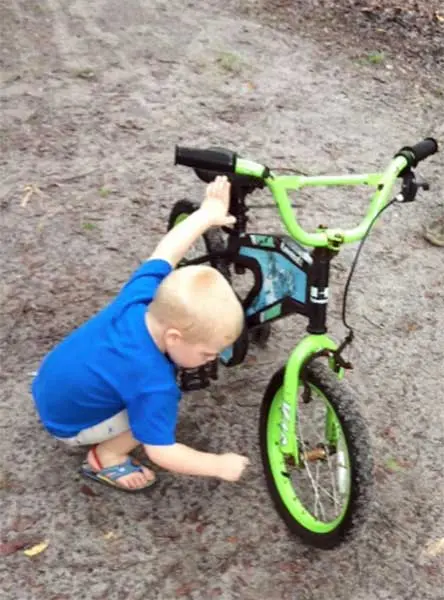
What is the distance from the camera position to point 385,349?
11.6ft

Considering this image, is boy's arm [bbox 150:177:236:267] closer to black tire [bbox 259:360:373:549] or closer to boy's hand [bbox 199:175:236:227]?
boy's hand [bbox 199:175:236:227]

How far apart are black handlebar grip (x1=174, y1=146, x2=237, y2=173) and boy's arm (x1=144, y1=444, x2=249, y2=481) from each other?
2.67 ft

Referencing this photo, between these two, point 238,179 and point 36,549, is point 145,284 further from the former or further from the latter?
point 36,549

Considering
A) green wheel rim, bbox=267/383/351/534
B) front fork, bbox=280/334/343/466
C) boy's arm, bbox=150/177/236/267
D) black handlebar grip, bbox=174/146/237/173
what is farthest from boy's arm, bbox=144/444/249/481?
black handlebar grip, bbox=174/146/237/173

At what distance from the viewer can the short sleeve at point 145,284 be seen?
256 cm

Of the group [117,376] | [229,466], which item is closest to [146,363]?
[117,376]

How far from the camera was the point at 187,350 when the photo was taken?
2.35 meters

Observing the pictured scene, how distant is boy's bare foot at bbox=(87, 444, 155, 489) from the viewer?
2.81m

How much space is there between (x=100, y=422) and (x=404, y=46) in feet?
13.8

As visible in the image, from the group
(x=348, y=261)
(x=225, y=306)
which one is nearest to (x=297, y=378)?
(x=225, y=306)

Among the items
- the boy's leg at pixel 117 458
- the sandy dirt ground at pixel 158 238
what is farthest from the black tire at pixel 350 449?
the boy's leg at pixel 117 458

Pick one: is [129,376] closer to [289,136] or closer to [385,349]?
[385,349]

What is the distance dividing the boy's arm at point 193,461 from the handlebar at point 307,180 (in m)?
0.66

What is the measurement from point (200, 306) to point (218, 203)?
565 mm
